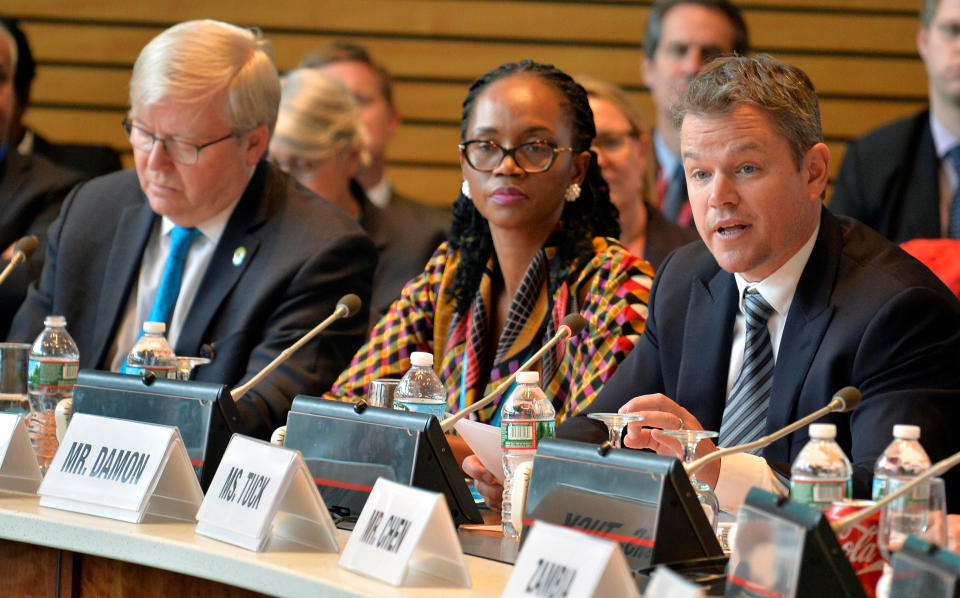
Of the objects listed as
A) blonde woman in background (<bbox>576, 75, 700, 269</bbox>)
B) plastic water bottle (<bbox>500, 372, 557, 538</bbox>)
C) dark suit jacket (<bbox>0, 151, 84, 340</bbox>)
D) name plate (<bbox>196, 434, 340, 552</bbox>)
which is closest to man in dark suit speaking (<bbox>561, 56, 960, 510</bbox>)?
plastic water bottle (<bbox>500, 372, 557, 538</bbox>)

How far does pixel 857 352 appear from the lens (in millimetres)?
1958

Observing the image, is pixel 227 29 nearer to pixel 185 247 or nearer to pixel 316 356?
pixel 185 247

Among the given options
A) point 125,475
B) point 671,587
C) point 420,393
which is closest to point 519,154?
point 420,393

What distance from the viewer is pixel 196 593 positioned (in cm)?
165

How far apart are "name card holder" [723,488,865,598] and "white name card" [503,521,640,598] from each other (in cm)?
12

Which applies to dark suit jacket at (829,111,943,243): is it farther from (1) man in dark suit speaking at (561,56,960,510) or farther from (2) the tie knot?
(2) the tie knot

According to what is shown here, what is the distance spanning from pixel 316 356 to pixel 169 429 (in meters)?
1.03

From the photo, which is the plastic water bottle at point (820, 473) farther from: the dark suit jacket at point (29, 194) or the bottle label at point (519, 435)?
the dark suit jacket at point (29, 194)

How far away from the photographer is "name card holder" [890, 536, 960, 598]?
43.4 inches

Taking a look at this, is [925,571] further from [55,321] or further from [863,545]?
[55,321]

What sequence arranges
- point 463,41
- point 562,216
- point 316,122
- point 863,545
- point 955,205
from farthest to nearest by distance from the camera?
point 463,41
point 316,122
point 955,205
point 562,216
point 863,545

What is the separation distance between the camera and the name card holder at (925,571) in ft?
3.62

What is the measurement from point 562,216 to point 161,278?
3.04ft

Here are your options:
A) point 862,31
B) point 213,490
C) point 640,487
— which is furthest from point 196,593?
point 862,31
